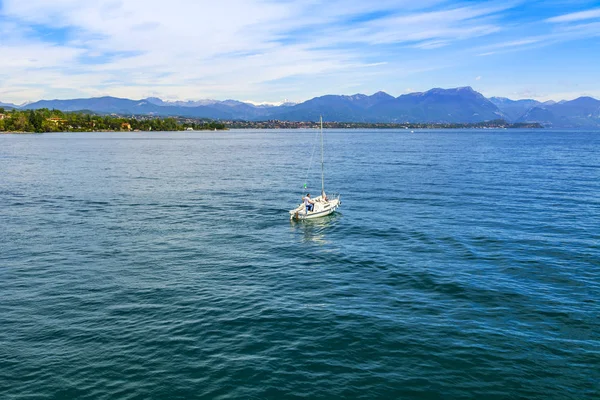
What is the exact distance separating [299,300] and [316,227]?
2350cm

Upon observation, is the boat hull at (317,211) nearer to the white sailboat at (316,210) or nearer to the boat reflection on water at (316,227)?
the white sailboat at (316,210)

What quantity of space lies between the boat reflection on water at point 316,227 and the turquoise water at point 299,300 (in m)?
0.47

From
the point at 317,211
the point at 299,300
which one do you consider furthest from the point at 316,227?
the point at 299,300

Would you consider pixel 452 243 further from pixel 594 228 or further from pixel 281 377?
pixel 281 377

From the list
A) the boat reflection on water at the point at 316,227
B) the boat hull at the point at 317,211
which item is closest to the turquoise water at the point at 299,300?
the boat reflection on water at the point at 316,227

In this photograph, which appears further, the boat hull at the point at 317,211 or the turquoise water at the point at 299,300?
the boat hull at the point at 317,211

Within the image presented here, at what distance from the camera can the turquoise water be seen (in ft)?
73.9

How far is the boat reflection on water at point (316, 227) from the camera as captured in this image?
5000 cm

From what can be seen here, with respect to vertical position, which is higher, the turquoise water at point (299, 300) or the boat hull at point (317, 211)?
the boat hull at point (317, 211)

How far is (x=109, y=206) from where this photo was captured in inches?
2537

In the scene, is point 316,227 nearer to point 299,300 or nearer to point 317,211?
point 317,211

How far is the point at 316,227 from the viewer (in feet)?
181

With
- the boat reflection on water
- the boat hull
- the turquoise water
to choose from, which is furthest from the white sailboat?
the turquoise water

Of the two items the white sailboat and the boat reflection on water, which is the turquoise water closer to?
the boat reflection on water
